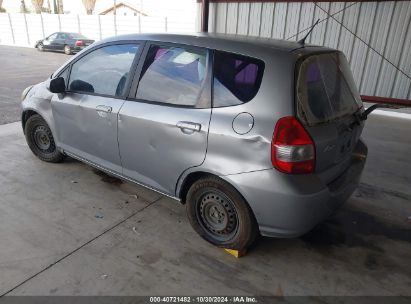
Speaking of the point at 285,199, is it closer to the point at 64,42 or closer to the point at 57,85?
the point at 57,85

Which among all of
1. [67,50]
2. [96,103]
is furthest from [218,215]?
[67,50]

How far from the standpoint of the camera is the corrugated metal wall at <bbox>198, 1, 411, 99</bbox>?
28.6ft

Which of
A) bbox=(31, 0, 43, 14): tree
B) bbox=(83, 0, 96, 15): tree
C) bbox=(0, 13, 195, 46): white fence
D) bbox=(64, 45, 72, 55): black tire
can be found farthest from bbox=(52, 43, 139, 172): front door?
bbox=(31, 0, 43, 14): tree

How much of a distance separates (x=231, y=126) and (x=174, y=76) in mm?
772

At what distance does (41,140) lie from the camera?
177 inches

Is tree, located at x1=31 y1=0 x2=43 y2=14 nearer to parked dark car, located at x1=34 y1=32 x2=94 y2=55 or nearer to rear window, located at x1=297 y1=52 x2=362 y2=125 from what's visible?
parked dark car, located at x1=34 y1=32 x2=94 y2=55

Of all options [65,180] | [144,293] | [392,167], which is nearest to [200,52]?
[144,293]

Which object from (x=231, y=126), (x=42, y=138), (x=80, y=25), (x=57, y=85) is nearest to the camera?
(x=231, y=126)

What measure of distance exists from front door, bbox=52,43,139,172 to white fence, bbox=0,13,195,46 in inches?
535

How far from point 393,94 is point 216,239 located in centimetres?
830

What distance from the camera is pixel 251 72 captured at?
2551mm

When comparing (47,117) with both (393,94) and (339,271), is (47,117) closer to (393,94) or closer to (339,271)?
(339,271)

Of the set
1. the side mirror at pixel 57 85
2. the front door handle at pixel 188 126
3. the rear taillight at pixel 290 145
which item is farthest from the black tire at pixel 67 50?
the rear taillight at pixel 290 145

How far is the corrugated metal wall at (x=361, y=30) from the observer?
8703 millimetres
